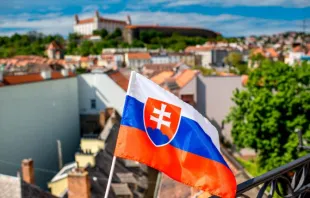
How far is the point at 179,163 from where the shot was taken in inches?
136

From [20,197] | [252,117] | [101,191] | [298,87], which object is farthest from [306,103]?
[20,197]

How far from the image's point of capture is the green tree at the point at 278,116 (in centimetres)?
1909

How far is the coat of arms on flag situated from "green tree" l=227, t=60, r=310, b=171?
16.4m

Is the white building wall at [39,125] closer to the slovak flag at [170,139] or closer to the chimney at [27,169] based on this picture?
the chimney at [27,169]

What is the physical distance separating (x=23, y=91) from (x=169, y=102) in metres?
20.3

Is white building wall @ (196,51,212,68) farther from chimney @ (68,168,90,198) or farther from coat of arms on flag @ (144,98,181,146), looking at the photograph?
coat of arms on flag @ (144,98,181,146)

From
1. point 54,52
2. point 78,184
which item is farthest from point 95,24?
point 78,184

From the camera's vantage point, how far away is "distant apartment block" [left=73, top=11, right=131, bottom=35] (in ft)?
557

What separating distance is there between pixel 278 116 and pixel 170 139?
16869 millimetres

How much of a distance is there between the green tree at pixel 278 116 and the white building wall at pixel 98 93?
11700mm

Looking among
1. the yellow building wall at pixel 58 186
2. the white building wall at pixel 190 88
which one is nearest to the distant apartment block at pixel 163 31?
the white building wall at pixel 190 88

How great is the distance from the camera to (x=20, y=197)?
7070mm

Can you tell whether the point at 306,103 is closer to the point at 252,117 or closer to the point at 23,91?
the point at 252,117

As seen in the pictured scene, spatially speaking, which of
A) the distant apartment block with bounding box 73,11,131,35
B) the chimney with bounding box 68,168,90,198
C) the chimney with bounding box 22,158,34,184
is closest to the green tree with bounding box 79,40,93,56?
the distant apartment block with bounding box 73,11,131,35
